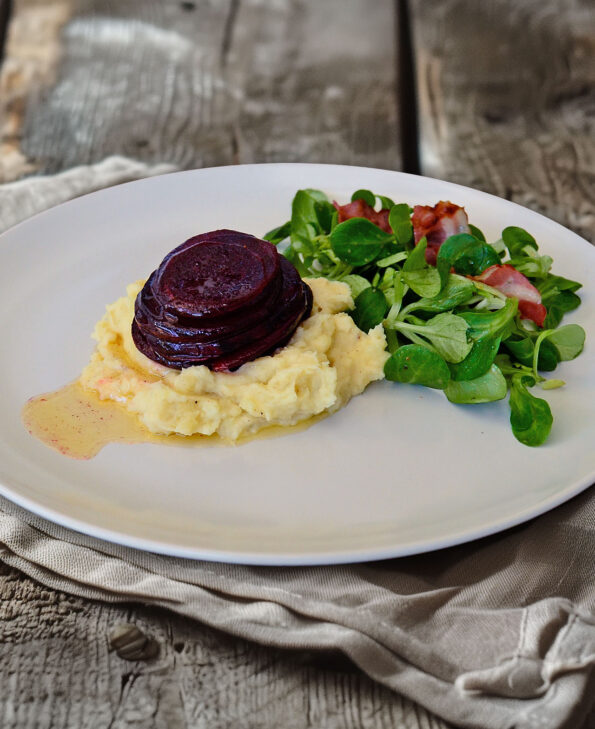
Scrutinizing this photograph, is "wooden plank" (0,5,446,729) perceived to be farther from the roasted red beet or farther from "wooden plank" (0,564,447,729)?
the roasted red beet

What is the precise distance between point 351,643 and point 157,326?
1396 mm

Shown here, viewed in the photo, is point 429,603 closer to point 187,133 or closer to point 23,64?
point 187,133

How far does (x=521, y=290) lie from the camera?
332cm

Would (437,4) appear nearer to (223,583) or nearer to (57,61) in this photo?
(57,61)

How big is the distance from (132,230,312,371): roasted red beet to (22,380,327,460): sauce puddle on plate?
27 cm

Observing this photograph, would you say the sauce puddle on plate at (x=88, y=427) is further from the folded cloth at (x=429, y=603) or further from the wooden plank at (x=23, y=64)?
the wooden plank at (x=23, y=64)

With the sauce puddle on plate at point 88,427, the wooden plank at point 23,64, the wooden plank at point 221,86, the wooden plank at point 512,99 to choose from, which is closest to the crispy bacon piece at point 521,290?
the sauce puddle on plate at point 88,427

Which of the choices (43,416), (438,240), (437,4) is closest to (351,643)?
(43,416)

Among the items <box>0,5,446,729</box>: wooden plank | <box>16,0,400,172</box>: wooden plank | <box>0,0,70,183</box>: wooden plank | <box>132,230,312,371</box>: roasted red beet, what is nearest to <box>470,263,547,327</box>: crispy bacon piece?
<box>132,230,312,371</box>: roasted red beet

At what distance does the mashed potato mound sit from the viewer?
297 cm

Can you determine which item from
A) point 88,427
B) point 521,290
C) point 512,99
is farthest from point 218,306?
point 512,99

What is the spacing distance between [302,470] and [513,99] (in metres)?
4.05

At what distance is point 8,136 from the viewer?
542cm

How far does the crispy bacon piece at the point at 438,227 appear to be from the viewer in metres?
3.57
